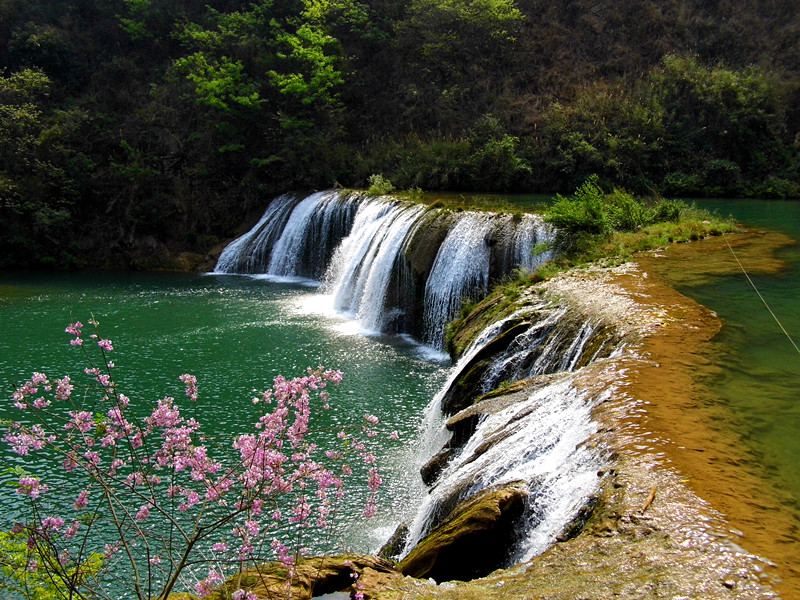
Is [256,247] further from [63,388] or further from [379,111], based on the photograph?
[63,388]

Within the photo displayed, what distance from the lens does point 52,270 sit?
2192cm

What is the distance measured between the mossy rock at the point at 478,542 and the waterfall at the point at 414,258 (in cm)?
865

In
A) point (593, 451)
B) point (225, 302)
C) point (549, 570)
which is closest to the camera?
point (549, 570)

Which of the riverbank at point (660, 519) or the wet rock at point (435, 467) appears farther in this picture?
the wet rock at point (435, 467)

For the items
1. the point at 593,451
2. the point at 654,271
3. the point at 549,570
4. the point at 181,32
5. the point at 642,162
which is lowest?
the point at 549,570

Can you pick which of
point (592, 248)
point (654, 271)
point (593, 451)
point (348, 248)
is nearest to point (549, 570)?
point (593, 451)

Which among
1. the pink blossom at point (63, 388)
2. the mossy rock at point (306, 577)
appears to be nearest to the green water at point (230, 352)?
the mossy rock at point (306, 577)

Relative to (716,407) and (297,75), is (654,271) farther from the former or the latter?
(297,75)

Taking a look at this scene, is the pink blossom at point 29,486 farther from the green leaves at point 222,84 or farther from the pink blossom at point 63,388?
the green leaves at point 222,84

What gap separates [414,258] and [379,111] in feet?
45.7

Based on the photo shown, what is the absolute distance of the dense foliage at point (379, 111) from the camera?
2138 centimetres

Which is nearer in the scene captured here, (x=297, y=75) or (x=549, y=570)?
(x=549, y=570)

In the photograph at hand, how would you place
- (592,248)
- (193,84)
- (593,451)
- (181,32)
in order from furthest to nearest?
1. (181,32)
2. (193,84)
3. (592,248)
4. (593,451)

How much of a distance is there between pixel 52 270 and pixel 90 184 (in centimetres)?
352
